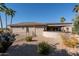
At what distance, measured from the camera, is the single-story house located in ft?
16.1

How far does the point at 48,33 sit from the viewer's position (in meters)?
5.25

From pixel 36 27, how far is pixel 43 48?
2.45 feet

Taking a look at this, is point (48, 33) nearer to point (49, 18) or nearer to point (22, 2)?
point (49, 18)

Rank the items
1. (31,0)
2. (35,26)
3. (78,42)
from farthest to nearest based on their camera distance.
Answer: (35,26) < (78,42) < (31,0)

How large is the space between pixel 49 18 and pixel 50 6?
291 millimetres

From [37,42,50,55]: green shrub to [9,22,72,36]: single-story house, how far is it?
1.00 ft

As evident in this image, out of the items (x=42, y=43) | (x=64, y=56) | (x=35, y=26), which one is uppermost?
(x=35, y=26)

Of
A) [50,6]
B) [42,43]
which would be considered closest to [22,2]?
[50,6]

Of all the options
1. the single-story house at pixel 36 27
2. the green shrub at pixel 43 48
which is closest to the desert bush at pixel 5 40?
the single-story house at pixel 36 27

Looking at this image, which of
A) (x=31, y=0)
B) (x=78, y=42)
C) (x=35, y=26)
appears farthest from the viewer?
(x=35, y=26)

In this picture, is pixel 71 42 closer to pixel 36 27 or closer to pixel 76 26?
pixel 76 26

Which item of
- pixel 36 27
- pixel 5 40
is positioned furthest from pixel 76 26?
pixel 5 40

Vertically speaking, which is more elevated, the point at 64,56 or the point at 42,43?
the point at 42,43

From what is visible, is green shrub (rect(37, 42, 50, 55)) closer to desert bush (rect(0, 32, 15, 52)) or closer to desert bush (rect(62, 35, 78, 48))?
desert bush (rect(62, 35, 78, 48))
